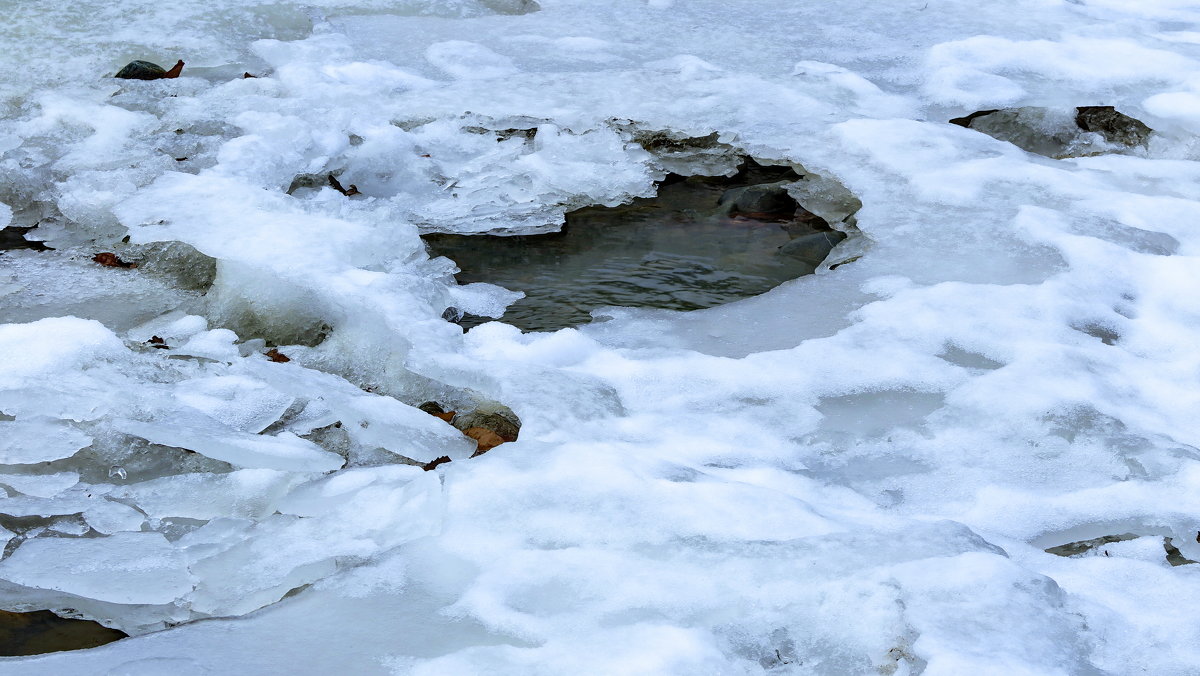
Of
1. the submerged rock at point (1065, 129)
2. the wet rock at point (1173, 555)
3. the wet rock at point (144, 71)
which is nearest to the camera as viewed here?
the wet rock at point (1173, 555)

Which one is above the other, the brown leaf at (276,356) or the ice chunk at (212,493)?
the ice chunk at (212,493)

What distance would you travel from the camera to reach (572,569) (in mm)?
1771

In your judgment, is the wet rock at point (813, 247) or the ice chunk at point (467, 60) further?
the ice chunk at point (467, 60)

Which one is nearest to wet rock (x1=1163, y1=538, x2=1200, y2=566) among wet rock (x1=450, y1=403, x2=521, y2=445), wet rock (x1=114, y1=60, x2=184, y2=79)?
wet rock (x1=450, y1=403, x2=521, y2=445)

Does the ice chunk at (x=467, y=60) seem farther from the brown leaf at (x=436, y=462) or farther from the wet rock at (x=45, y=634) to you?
the wet rock at (x=45, y=634)

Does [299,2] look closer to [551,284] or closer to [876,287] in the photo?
[551,284]

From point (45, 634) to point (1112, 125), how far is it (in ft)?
A: 12.2

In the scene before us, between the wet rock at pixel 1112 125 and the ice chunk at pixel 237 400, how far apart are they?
3.06m

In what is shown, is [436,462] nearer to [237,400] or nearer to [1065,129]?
[237,400]

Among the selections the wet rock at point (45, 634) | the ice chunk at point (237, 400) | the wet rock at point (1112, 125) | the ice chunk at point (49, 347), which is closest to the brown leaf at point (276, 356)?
the ice chunk at point (237, 400)

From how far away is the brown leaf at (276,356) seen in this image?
2549 mm

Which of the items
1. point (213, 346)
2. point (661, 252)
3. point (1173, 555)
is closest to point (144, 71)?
point (213, 346)

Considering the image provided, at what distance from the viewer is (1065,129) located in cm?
385

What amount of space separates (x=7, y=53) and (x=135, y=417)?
2760 mm
